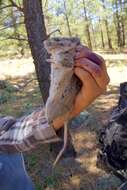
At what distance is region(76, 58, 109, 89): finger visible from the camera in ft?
3.89

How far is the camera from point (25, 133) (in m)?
1.48

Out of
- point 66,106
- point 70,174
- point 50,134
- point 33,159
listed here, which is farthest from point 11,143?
point 33,159

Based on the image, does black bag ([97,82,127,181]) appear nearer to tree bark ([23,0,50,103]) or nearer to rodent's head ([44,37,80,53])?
rodent's head ([44,37,80,53])

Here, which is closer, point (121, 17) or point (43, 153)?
point (43, 153)

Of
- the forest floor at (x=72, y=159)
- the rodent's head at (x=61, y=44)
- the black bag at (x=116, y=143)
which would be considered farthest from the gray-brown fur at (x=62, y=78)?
the forest floor at (x=72, y=159)

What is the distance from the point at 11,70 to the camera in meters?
15.7

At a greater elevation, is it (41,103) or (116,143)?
(116,143)

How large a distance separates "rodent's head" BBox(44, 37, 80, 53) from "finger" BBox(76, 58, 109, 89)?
57 mm

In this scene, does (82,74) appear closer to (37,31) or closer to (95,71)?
(95,71)

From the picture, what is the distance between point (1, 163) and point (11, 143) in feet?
1.59

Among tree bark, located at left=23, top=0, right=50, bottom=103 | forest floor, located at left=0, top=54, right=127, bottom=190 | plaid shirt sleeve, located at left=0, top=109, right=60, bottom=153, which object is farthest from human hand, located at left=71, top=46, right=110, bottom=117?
tree bark, located at left=23, top=0, right=50, bottom=103

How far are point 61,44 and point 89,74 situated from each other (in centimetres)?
13

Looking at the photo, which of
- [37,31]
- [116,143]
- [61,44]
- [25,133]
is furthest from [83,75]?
[37,31]

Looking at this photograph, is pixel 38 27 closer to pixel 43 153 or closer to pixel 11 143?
pixel 43 153
